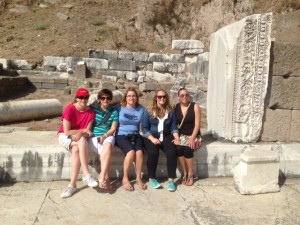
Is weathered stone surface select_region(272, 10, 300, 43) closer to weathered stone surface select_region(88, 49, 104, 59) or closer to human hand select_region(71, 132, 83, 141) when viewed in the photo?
human hand select_region(71, 132, 83, 141)

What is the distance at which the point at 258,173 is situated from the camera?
4.15m

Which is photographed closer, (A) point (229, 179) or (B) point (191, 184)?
(B) point (191, 184)

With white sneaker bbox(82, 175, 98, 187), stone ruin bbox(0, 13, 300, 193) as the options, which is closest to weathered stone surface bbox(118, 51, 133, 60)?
stone ruin bbox(0, 13, 300, 193)

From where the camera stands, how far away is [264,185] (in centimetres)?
418

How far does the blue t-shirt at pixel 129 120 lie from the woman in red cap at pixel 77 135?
1.28ft

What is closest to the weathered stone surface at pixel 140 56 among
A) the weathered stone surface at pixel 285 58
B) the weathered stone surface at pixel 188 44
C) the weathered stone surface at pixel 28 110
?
the weathered stone surface at pixel 188 44

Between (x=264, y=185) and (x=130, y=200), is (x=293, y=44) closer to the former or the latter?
(x=264, y=185)

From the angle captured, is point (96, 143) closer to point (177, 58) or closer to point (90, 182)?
point (90, 182)

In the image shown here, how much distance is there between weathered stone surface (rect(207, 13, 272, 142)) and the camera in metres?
4.66

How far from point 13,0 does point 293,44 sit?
24.6 meters

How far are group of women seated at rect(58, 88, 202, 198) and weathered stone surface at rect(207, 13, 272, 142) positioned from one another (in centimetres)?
61

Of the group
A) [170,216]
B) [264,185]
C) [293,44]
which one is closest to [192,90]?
[293,44]

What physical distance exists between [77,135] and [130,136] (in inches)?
27.8

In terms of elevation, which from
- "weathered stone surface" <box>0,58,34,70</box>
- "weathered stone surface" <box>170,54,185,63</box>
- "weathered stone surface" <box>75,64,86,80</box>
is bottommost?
"weathered stone surface" <box>75,64,86,80</box>
